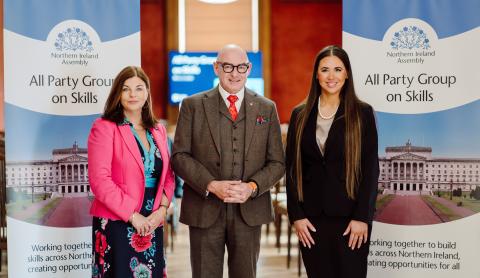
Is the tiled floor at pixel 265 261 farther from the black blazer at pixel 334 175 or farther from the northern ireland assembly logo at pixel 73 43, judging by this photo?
the black blazer at pixel 334 175

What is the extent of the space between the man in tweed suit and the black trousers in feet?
1.03

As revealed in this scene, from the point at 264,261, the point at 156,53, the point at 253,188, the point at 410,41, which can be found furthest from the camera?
the point at 156,53

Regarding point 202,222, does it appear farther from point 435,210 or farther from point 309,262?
point 435,210

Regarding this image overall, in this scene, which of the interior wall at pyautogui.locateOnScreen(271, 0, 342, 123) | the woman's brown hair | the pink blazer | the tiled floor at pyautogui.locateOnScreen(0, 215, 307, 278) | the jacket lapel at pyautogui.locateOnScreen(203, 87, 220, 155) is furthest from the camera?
the interior wall at pyautogui.locateOnScreen(271, 0, 342, 123)

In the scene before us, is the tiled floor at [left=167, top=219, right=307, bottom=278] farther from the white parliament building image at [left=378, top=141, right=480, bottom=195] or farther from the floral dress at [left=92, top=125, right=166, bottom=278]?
the floral dress at [left=92, top=125, right=166, bottom=278]

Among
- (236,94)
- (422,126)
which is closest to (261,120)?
(236,94)

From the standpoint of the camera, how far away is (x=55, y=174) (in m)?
3.46

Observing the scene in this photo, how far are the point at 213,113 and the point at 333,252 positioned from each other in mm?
894

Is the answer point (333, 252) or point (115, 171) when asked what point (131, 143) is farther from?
point (333, 252)

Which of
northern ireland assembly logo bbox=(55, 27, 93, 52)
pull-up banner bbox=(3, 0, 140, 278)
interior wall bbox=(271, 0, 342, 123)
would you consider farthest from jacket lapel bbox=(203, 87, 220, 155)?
interior wall bbox=(271, 0, 342, 123)

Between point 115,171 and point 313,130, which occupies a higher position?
point 313,130

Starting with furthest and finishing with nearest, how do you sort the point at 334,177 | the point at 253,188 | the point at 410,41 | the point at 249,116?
1. the point at 410,41
2. the point at 249,116
3. the point at 253,188
4. the point at 334,177

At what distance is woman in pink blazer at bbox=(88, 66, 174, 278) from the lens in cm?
268

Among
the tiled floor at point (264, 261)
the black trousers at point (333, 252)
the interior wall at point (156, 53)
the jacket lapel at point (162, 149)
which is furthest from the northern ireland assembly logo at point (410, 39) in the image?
the interior wall at point (156, 53)
